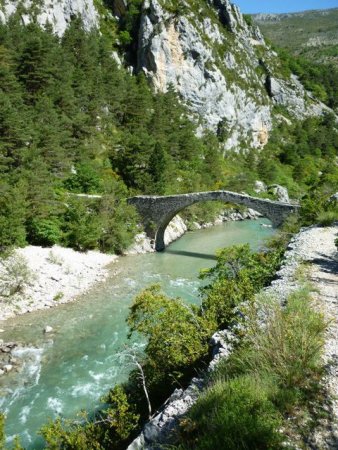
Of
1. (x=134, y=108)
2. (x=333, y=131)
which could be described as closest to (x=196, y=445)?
(x=134, y=108)

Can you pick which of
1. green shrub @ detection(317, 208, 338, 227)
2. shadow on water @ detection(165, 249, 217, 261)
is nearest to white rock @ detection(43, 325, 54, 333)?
green shrub @ detection(317, 208, 338, 227)

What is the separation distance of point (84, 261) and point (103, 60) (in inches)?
1610

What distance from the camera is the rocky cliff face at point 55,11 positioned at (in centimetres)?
5403

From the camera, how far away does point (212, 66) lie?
73062mm

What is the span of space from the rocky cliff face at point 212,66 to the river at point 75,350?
1981 inches

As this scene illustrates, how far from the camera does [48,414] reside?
11.5 m

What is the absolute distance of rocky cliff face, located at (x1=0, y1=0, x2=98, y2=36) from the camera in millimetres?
54031

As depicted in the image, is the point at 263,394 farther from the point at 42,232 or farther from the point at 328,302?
the point at 42,232

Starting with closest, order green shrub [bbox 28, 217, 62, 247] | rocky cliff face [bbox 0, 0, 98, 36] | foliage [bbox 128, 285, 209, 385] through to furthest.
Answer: foliage [bbox 128, 285, 209, 385]
green shrub [bbox 28, 217, 62, 247]
rocky cliff face [bbox 0, 0, 98, 36]

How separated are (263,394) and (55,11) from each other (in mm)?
67934

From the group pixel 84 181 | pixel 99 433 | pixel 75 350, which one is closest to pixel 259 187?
pixel 84 181

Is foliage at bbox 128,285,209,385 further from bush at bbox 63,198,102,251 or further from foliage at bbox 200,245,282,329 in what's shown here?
bush at bbox 63,198,102,251

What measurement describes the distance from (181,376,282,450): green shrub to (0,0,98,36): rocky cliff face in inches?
2282

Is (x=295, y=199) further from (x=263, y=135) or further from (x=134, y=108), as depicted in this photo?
(x=134, y=108)
